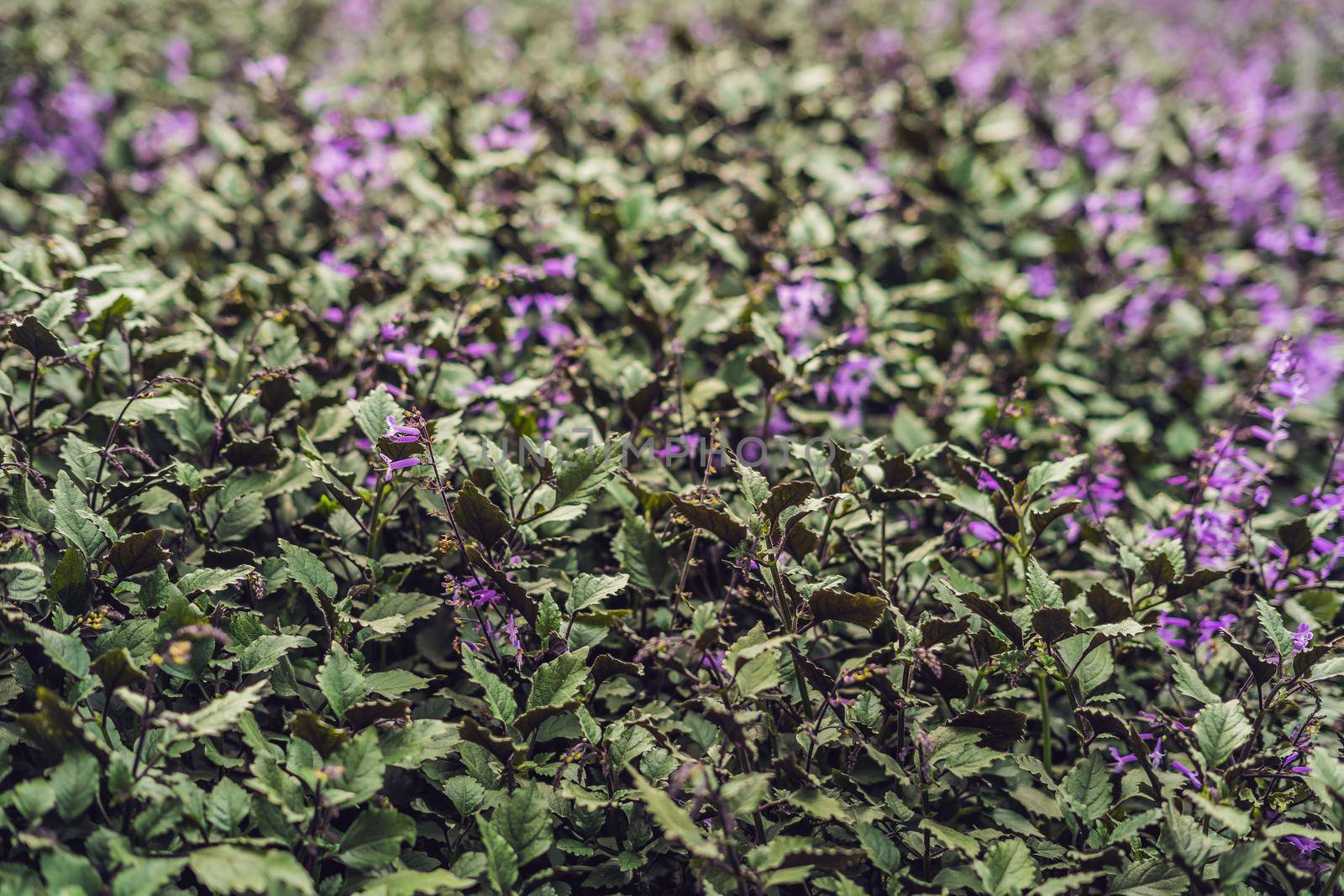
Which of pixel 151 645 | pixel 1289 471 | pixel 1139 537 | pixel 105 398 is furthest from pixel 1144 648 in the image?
pixel 105 398

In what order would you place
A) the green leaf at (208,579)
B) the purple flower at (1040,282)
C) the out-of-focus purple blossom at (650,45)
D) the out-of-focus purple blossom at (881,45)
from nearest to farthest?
the green leaf at (208,579) → the purple flower at (1040,282) → the out-of-focus purple blossom at (881,45) → the out-of-focus purple blossom at (650,45)

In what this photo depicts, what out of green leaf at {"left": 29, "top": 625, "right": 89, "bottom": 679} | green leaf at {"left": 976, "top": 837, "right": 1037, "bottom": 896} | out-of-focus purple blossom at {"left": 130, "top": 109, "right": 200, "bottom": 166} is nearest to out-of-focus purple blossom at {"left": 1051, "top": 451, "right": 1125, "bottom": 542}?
green leaf at {"left": 976, "top": 837, "right": 1037, "bottom": 896}

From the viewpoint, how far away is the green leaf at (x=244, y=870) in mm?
1520

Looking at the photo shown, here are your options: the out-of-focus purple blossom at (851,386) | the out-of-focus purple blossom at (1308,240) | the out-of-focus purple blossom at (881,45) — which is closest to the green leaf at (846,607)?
the out-of-focus purple blossom at (851,386)

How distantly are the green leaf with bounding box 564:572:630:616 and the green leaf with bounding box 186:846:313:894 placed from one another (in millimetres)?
729

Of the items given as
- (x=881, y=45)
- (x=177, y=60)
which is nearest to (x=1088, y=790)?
(x=881, y=45)

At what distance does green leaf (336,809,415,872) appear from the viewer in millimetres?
1756

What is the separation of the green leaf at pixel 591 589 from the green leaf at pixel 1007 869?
88 centimetres

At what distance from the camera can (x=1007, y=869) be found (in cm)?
182

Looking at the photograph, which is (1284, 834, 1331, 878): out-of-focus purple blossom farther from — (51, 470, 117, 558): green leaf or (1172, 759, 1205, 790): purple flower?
(51, 470, 117, 558): green leaf

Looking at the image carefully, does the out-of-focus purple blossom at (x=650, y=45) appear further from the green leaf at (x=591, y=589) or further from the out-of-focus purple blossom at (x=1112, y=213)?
the green leaf at (x=591, y=589)

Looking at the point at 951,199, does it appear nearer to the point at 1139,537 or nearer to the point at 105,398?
the point at 1139,537

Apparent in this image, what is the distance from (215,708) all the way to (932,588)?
1.73m

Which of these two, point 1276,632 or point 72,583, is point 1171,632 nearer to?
point 1276,632
